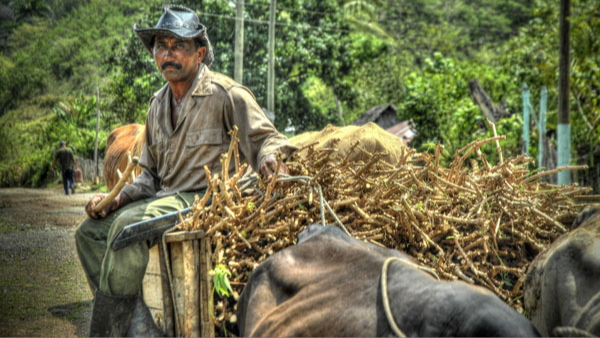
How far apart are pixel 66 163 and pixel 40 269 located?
4408mm

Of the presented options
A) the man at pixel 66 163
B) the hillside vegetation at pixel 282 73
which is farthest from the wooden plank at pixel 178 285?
the man at pixel 66 163

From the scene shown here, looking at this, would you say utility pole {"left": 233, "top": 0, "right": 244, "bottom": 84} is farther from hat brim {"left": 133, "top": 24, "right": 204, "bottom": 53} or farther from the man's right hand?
the man's right hand

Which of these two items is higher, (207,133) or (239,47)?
(207,133)

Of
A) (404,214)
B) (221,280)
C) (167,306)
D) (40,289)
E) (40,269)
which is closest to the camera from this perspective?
(221,280)

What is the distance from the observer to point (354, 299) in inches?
100

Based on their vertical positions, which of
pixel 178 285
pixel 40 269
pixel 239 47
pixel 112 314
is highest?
pixel 178 285

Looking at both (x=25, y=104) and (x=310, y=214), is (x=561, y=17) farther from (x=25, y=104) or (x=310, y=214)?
(x=310, y=214)

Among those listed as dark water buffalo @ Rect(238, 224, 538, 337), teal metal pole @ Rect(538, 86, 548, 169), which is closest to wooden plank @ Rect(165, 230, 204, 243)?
dark water buffalo @ Rect(238, 224, 538, 337)

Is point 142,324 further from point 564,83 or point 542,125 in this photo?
point 542,125

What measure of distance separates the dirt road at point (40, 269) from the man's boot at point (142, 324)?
9.60 ft

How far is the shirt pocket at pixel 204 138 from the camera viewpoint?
13.8ft

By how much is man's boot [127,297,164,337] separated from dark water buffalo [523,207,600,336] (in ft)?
5.44

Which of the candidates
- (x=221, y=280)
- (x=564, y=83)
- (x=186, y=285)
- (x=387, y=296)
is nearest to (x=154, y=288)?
(x=186, y=285)

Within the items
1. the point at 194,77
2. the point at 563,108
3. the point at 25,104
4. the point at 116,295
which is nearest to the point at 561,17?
the point at 563,108
